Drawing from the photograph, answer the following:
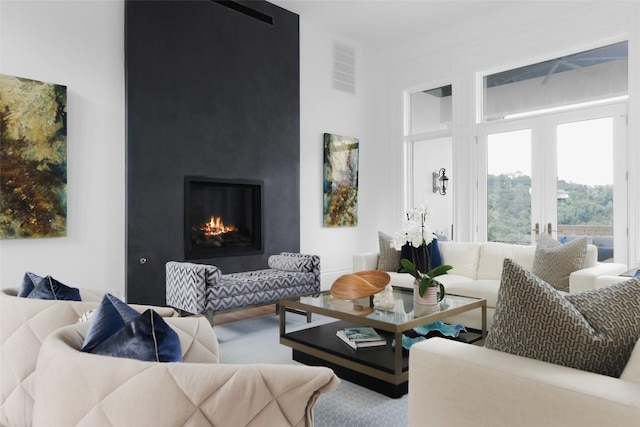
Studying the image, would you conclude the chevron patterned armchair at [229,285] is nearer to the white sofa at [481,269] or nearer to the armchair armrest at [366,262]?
the armchair armrest at [366,262]

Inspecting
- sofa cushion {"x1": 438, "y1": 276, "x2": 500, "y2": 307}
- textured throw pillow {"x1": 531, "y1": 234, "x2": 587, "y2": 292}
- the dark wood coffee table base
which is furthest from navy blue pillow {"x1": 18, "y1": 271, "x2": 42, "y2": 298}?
textured throw pillow {"x1": 531, "y1": 234, "x2": 587, "y2": 292}

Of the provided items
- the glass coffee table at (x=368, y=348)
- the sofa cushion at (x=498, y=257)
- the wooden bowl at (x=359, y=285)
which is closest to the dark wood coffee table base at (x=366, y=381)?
the glass coffee table at (x=368, y=348)

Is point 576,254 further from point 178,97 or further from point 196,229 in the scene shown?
point 178,97

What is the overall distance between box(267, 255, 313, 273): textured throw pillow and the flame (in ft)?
2.14

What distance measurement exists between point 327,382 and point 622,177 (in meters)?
4.87

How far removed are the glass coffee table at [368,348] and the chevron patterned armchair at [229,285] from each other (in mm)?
784

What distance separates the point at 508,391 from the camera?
50.1 inches

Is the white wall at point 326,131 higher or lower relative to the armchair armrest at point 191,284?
higher

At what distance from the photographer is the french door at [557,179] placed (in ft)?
15.4

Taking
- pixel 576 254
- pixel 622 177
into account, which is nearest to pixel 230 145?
pixel 576 254

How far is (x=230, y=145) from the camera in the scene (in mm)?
5000

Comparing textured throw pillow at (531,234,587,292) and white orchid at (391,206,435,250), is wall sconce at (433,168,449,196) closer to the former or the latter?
textured throw pillow at (531,234,587,292)

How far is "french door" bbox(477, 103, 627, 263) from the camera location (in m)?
4.69

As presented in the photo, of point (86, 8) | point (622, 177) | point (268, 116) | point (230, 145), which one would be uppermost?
point (86, 8)
